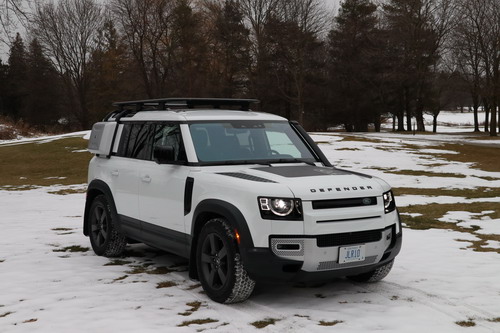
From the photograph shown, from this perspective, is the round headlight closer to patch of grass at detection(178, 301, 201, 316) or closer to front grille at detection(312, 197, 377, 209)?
front grille at detection(312, 197, 377, 209)

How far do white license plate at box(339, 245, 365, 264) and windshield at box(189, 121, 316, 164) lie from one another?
1.56m

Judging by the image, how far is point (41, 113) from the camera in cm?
6944

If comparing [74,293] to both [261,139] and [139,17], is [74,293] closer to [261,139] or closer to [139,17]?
[261,139]

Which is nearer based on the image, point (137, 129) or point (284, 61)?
point (137, 129)

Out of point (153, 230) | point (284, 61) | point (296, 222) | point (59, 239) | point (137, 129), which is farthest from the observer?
point (284, 61)

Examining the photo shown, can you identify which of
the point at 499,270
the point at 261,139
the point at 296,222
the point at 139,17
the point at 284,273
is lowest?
the point at 499,270

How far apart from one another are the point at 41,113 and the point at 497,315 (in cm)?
7101

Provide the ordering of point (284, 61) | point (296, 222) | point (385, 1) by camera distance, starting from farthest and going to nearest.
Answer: point (385, 1), point (284, 61), point (296, 222)

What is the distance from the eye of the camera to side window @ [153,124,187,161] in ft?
20.5

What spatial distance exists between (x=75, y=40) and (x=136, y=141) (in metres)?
58.3

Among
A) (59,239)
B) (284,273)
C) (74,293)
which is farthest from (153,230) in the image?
(59,239)

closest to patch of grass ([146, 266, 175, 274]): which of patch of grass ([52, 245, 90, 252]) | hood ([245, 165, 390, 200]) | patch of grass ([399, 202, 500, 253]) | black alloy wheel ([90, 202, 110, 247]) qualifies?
black alloy wheel ([90, 202, 110, 247])

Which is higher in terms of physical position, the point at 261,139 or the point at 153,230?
the point at 261,139

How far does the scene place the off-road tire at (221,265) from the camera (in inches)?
207
